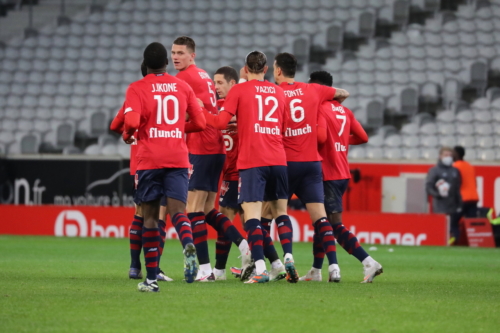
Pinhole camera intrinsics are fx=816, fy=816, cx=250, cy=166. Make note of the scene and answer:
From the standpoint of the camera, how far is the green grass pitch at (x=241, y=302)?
4.49 metres

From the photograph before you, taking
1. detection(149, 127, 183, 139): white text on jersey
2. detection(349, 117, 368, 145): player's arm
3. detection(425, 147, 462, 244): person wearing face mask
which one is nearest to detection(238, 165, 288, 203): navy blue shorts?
detection(149, 127, 183, 139): white text on jersey

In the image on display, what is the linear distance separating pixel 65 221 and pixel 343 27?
9.35 meters

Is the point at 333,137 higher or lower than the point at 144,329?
higher

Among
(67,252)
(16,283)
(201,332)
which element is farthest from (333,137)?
(67,252)

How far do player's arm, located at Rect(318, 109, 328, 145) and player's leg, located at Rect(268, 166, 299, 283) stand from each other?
22.5 inches

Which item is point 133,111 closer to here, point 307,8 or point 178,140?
point 178,140

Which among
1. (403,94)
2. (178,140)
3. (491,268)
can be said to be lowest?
(491,268)

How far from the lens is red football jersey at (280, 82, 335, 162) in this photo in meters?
7.45

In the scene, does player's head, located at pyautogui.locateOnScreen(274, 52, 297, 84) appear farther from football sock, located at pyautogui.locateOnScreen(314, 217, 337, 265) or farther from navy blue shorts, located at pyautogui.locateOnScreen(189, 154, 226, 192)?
football sock, located at pyautogui.locateOnScreen(314, 217, 337, 265)

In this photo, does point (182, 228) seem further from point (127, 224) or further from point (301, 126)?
point (127, 224)

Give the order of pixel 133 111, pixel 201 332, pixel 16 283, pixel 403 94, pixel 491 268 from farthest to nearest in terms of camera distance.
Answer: pixel 403 94
pixel 491 268
pixel 16 283
pixel 133 111
pixel 201 332

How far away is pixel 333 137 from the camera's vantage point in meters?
7.83

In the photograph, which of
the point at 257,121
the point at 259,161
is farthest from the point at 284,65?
the point at 259,161

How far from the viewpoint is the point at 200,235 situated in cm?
747
